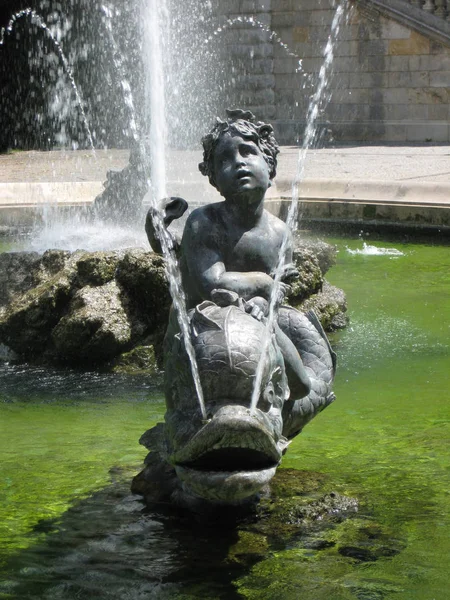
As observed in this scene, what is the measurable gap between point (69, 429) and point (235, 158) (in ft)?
5.98

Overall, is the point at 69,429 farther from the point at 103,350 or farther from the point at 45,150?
the point at 45,150

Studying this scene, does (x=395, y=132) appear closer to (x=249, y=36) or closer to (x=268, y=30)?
(x=268, y=30)

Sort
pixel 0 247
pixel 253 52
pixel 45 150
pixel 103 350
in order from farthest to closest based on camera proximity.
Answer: pixel 253 52 → pixel 45 150 → pixel 0 247 → pixel 103 350

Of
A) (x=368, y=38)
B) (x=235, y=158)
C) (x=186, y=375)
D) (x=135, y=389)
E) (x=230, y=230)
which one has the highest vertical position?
(x=368, y=38)

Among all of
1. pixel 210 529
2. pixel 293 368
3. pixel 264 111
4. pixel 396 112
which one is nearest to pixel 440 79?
pixel 396 112

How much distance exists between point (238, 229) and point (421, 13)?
702 inches

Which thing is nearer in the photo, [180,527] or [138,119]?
[180,527]

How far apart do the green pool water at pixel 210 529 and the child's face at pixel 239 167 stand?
3.54ft

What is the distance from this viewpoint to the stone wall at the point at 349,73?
66.7 ft

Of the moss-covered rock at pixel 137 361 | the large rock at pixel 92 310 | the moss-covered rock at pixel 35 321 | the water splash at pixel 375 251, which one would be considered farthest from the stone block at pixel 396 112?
the moss-covered rock at pixel 137 361

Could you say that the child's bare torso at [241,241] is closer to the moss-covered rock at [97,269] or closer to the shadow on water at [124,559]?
the shadow on water at [124,559]

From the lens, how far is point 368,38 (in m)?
20.9

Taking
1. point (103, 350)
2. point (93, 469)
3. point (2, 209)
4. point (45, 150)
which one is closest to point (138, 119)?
point (45, 150)

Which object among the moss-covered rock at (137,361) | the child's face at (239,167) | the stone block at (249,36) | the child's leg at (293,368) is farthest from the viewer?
the stone block at (249,36)
